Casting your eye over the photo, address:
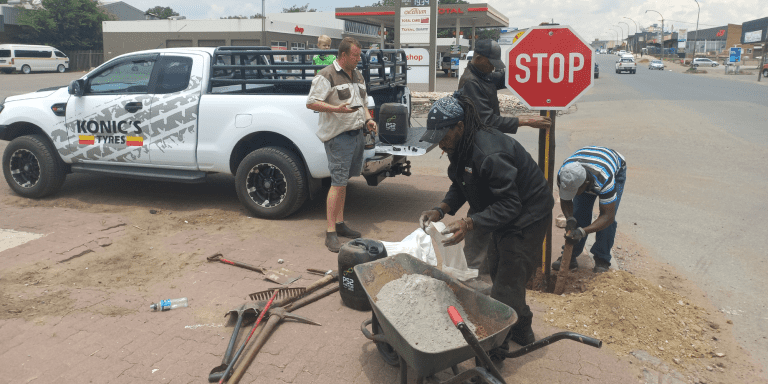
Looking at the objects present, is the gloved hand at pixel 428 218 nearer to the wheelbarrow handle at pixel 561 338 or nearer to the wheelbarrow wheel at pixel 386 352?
the wheelbarrow wheel at pixel 386 352

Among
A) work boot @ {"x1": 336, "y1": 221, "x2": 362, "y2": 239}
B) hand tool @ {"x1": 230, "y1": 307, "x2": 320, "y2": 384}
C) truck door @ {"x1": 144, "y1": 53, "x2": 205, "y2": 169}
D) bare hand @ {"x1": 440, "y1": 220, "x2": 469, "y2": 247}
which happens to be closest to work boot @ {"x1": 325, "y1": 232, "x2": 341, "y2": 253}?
work boot @ {"x1": 336, "y1": 221, "x2": 362, "y2": 239}

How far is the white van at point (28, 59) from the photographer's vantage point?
40.9 m

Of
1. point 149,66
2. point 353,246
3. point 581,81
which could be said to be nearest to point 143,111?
point 149,66

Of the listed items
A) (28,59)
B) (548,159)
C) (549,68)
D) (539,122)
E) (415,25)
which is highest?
(415,25)

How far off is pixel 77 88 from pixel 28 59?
42.0 meters

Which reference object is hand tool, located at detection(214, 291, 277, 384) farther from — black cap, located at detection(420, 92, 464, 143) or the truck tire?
the truck tire

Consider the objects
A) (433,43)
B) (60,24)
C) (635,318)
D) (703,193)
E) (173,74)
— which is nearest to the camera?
(635,318)

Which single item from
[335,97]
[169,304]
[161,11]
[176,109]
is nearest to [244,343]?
[169,304]

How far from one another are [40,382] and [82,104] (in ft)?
15.4

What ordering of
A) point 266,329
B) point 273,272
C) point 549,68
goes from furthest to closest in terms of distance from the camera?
point 273,272
point 549,68
point 266,329

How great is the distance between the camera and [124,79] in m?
7.23

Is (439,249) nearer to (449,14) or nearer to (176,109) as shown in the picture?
(176,109)

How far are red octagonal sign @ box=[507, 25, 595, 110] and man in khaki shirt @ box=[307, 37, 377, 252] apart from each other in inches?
67.8

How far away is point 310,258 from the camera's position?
5.63 m
